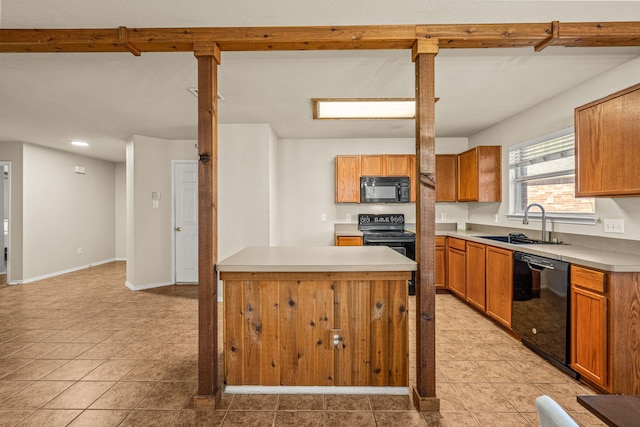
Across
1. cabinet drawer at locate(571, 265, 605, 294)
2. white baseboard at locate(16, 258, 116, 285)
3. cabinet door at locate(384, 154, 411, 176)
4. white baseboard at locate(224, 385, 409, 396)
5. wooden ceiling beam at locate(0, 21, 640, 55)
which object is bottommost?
white baseboard at locate(224, 385, 409, 396)

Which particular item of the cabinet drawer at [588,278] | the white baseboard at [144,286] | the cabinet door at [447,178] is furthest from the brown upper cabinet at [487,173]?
the white baseboard at [144,286]

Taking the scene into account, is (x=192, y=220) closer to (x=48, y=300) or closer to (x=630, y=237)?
(x=48, y=300)

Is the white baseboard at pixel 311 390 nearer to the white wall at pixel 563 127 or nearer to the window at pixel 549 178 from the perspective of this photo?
the white wall at pixel 563 127

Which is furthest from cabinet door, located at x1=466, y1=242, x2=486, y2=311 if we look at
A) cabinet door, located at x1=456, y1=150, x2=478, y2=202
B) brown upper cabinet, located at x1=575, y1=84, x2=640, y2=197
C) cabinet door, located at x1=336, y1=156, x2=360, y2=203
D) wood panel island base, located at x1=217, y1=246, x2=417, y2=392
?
wood panel island base, located at x1=217, y1=246, x2=417, y2=392

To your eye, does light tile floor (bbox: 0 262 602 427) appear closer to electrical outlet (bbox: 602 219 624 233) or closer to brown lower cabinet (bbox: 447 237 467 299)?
brown lower cabinet (bbox: 447 237 467 299)

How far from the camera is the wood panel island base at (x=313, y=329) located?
2.08m

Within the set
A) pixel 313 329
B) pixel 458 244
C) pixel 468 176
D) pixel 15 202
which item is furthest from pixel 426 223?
pixel 15 202

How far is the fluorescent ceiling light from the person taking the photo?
3.37m

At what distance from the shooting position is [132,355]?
8.87 ft

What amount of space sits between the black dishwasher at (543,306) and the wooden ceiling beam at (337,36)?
61.0 inches

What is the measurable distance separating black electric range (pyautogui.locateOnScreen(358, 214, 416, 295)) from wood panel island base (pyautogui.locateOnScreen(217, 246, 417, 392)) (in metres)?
2.37

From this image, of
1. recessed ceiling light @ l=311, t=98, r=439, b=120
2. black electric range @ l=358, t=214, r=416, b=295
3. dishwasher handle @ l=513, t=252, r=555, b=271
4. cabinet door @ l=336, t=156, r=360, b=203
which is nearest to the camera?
dishwasher handle @ l=513, t=252, r=555, b=271

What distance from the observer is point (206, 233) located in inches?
79.1

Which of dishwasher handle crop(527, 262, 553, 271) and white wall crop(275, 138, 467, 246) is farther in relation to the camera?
white wall crop(275, 138, 467, 246)
